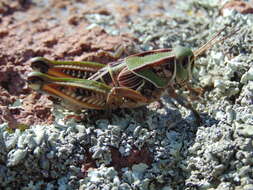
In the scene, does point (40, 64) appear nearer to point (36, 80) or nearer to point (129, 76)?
point (36, 80)

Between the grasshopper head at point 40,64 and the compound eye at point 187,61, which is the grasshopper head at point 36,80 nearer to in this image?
the grasshopper head at point 40,64

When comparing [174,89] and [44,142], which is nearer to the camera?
[44,142]

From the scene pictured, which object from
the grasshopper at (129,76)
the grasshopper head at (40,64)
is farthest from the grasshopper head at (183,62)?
the grasshopper head at (40,64)

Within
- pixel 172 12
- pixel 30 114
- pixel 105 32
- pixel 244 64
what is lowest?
pixel 30 114

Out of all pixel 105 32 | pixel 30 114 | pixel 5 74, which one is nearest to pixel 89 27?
pixel 105 32

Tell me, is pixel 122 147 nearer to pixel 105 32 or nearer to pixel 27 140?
pixel 27 140

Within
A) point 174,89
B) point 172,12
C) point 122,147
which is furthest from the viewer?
point 172,12

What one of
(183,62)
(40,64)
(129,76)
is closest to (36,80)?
(40,64)

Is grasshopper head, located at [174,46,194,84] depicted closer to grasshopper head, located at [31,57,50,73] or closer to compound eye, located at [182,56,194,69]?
compound eye, located at [182,56,194,69]
